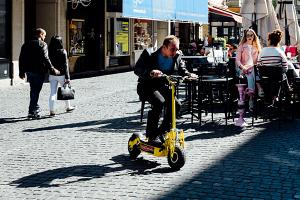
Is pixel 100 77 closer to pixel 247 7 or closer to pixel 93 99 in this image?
pixel 93 99

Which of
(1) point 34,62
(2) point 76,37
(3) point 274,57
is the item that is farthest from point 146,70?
(2) point 76,37

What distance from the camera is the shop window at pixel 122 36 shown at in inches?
1087

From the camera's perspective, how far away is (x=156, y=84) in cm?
772

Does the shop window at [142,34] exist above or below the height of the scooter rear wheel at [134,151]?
above

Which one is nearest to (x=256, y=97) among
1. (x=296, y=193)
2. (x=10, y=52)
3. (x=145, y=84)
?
(x=145, y=84)

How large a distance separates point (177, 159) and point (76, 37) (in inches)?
693

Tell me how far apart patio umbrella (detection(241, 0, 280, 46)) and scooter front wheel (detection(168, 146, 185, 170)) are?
814 centimetres

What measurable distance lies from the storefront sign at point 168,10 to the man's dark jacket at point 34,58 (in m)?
9.40

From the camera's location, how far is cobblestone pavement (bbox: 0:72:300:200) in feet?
20.6

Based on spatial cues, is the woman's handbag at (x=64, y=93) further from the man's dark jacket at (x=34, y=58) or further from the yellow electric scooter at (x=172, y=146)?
the yellow electric scooter at (x=172, y=146)

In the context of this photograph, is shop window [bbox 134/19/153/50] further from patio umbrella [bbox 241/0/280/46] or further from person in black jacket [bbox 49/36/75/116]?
person in black jacket [bbox 49/36/75/116]

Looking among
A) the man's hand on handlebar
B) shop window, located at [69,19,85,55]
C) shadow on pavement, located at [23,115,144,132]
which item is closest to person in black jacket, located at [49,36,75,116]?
shadow on pavement, located at [23,115,144,132]

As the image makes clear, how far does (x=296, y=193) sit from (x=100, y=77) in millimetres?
16720

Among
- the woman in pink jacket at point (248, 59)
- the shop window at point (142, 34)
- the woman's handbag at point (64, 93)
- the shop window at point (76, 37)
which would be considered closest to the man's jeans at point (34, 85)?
the woman's handbag at point (64, 93)
